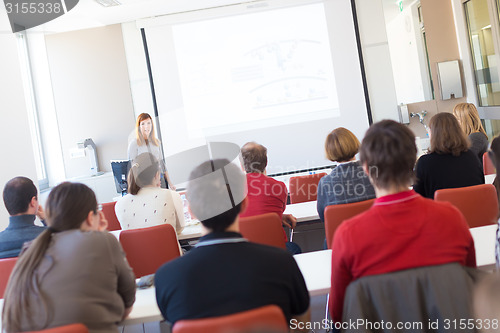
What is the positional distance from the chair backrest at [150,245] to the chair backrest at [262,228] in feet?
1.51

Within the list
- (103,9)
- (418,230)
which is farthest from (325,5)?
(418,230)

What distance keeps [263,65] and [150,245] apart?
4.44 meters

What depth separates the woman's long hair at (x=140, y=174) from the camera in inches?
132

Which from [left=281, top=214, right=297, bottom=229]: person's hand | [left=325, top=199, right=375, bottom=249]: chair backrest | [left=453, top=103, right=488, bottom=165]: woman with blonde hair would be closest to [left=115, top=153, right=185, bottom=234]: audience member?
[left=281, top=214, right=297, bottom=229]: person's hand

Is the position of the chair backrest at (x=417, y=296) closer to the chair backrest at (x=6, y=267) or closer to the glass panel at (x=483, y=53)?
the chair backrest at (x=6, y=267)

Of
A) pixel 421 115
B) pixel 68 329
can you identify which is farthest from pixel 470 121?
pixel 68 329

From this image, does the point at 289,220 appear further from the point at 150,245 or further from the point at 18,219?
the point at 18,219

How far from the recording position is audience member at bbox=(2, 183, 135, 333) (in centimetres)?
169

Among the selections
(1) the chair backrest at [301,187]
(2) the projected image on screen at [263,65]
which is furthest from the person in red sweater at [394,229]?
(2) the projected image on screen at [263,65]

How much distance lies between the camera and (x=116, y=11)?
263 inches

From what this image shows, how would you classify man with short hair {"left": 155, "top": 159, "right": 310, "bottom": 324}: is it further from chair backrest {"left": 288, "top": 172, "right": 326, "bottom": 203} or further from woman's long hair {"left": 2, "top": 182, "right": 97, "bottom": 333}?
chair backrest {"left": 288, "top": 172, "right": 326, "bottom": 203}

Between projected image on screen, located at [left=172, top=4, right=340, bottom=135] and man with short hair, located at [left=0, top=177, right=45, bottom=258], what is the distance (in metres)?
4.40

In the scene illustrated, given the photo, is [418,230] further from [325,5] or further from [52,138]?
[52,138]

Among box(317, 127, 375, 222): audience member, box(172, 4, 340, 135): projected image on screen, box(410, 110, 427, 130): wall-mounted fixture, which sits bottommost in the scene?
box(317, 127, 375, 222): audience member
